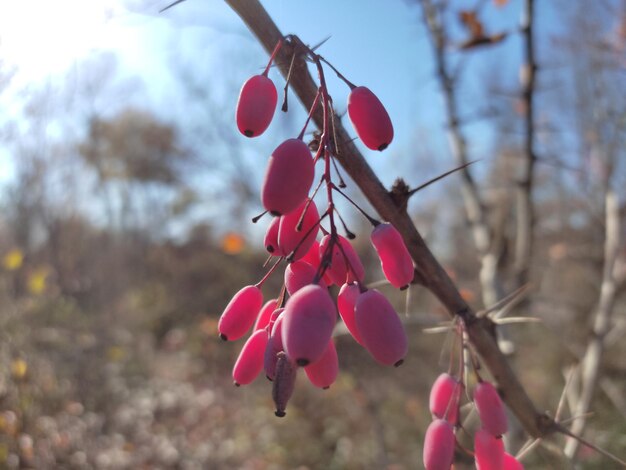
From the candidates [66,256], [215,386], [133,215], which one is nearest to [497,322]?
[215,386]

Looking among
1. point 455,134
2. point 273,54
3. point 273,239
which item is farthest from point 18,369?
point 273,54

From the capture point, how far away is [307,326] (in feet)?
1.61

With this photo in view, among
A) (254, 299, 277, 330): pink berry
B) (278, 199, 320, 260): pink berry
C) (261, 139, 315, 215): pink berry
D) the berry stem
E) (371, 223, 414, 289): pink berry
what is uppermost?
the berry stem

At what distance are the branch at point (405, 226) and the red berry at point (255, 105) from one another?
3 centimetres

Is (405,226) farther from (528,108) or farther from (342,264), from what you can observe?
(528,108)

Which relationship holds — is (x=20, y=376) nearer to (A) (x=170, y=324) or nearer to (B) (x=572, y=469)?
(B) (x=572, y=469)

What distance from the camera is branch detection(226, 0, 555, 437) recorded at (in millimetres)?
597

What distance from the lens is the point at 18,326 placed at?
3795mm

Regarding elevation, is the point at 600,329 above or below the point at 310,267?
Answer: below

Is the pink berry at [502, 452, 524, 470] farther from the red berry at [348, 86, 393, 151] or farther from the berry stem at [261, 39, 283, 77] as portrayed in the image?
the berry stem at [261, 39, 283, 77]

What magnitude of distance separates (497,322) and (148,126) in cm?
1823

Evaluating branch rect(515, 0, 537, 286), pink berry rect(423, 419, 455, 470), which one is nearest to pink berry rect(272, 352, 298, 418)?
pink berry rect(423, 419, 455, 470)

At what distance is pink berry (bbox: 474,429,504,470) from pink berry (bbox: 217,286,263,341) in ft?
1.18

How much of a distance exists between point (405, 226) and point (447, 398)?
286 millimetres
